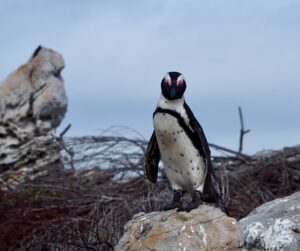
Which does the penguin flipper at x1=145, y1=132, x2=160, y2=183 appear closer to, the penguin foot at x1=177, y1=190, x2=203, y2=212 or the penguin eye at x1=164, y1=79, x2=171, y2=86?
the penguin foot at x1=177, y1=190, x2=203, y2=212

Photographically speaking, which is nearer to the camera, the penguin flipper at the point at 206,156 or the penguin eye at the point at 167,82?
the penguin eye at the point at 167,82

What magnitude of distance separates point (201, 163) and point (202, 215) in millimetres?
435

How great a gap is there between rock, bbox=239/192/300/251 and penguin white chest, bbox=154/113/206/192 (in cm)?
47

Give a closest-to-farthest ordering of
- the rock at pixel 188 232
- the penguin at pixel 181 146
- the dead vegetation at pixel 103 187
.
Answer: the rock at pixel 188 232 → the penguin at pixel 181 146 → the dead vegetation at pixel 103 187

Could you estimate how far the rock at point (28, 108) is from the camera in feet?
53.6

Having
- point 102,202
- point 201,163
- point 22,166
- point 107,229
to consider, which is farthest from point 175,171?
point 22,166

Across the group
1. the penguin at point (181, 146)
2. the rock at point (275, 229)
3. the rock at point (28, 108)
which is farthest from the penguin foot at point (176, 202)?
the rock at point (28, 108)

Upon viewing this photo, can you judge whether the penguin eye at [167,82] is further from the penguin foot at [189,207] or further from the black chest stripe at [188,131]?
the penguin foot at [189,207]

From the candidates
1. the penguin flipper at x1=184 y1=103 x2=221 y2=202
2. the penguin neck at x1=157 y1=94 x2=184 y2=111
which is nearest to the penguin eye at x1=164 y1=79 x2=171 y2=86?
the penguin neck at x1=157 y1=94 x2=184 y2=111

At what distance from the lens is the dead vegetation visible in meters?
12.5

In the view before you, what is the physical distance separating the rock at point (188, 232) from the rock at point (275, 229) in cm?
18

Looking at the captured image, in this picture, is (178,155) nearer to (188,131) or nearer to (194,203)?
(188,131)

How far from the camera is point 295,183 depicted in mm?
13578

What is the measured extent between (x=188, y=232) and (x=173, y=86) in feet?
3.29
